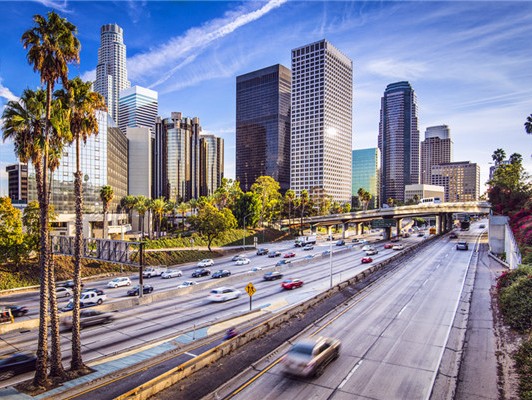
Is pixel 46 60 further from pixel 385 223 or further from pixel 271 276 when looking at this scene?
pixel 385 223

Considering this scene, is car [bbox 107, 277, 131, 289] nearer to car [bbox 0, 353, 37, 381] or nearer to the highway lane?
car [bbox 0, 353, 37, 381]

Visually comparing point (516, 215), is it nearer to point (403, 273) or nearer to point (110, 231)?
point (403, 273)

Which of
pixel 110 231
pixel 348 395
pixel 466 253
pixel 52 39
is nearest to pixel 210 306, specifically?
pixel 348 395

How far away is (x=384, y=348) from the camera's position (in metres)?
21.2

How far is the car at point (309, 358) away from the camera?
16922 mm

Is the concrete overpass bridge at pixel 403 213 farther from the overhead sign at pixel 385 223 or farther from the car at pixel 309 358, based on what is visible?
the car at pixel 309 358

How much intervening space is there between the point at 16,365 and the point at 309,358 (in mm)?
16896

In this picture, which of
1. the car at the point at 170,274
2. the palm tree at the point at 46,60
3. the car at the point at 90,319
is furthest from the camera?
the car at the point at 170,274

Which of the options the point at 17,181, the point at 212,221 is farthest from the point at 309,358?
the point at 17,181

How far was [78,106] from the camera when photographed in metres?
21.3

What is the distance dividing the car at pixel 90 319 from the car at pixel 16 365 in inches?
305

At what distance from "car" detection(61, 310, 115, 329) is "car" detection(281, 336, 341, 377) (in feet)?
62.3

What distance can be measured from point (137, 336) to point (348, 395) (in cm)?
1718

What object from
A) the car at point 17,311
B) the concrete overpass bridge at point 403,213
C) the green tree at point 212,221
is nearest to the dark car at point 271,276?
the green tree at point 212,221
